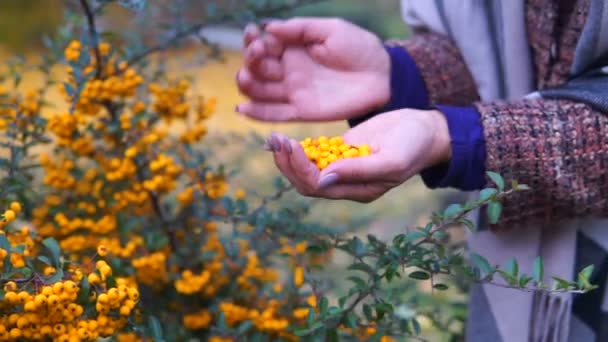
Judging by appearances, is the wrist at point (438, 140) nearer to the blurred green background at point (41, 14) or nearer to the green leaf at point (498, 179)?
the green leaf at point (498, 179)

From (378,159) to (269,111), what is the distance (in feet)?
1.09

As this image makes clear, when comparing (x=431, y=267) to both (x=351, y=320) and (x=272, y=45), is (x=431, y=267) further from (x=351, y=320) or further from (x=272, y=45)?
(x=272, y=45)

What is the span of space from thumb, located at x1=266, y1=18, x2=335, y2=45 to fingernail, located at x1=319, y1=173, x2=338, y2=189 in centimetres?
34

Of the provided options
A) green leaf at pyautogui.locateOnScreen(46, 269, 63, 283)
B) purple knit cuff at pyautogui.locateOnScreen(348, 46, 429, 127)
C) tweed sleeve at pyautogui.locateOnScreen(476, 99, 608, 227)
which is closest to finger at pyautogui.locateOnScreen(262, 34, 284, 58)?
purple knit cuff at pyautogui.locateOnScreen(348, 46, 429, 127)

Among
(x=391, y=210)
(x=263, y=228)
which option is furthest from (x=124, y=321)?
(x=391, y=210)

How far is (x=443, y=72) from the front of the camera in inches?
47.0

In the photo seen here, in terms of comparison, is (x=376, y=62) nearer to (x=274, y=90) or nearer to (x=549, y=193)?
(x=274, y=90)

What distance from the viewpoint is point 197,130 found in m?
1.39

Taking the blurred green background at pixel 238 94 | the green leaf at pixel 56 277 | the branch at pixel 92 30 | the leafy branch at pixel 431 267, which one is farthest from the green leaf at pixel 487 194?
the blurred green background at pixel 238 94

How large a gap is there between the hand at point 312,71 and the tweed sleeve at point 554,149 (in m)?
0.24

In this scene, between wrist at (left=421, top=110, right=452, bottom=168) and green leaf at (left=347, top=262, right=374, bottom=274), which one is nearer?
wrist at (left=421, top=110, right=452, bottom=168)

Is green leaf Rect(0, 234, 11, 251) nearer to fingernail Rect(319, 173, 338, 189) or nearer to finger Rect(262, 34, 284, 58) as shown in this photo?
A: fingernail Rect(319, 173, 338, 189)

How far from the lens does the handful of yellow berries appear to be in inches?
35.0

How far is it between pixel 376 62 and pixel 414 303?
0.49 meters
